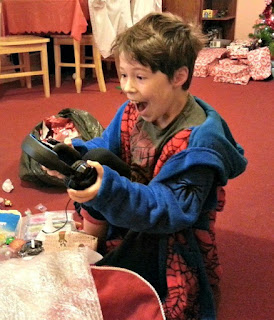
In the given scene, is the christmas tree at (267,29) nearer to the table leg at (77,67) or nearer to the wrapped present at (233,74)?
the wrapped present at (233,74)

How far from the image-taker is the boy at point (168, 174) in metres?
0.96

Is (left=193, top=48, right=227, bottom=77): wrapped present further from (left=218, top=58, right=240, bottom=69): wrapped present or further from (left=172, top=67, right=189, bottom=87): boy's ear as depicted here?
(left=172, top=67, right=189, bottom=87): boy's ear

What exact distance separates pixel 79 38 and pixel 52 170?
244 cm

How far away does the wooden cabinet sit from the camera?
444cm

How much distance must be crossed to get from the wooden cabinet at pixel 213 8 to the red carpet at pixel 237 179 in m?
1.01

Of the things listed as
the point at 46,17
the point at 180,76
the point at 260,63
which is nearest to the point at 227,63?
Answer: the point at 260,63

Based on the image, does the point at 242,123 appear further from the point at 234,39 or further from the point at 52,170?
the point at 234,39

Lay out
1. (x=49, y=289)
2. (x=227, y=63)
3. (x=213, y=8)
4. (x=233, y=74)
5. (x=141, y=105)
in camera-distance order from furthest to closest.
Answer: (x=213, y=8) → (x=227, y=63) → (x=233, y=74) → (x=141, y=105) → (x=49, y=289)

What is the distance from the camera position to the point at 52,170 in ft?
2.88

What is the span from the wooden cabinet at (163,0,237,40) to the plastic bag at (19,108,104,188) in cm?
285

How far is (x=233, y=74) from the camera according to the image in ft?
12.3

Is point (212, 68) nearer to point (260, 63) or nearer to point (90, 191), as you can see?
point (260, 63)

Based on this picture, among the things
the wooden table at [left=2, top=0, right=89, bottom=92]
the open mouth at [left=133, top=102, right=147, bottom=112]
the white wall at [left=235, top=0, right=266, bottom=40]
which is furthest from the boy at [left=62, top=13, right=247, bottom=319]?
the white wall at [left=235, top=0, right=266, bottom=40]

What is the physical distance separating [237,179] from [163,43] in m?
1.13
